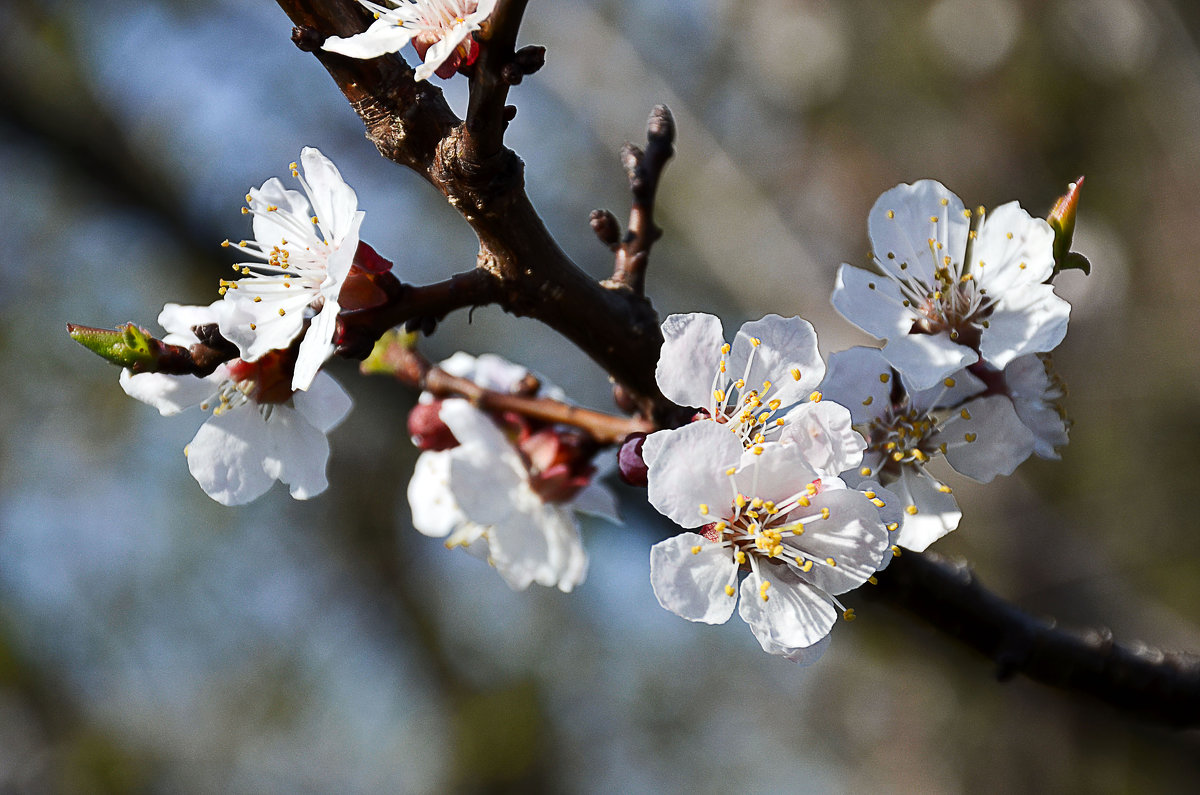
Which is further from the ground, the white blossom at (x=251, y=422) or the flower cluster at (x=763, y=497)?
the white blossom at (x=251, y=422)

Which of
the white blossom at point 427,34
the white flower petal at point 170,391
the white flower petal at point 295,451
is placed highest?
the white blossom at point 427,34

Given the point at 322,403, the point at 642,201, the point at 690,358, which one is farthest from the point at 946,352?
the point at 322,403

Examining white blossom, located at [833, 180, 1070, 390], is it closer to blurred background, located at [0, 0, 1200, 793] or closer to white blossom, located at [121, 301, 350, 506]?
white blossom, located at [121, 301, 350, 506]

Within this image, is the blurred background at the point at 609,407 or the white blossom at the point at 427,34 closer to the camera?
the white blossom at the point at 427,34

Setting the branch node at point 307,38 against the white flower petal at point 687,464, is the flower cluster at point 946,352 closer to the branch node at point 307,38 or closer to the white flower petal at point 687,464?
the white flower petal at point 687,464

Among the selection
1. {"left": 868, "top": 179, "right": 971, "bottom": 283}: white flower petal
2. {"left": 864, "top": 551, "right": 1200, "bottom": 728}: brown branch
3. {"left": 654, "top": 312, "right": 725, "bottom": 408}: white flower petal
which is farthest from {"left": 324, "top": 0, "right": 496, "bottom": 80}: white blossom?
{"left": 864, "top": 551, "right": 1200, "bottom": 728}: brown branch

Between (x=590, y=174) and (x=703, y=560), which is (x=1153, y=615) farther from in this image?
(x=590, y=174)

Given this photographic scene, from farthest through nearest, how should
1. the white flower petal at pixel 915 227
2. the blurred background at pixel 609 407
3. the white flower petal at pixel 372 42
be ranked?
the blurred background at pixel 609 407
the white flower petal at pixel 915 227
the white flower petal at pixel 372 42

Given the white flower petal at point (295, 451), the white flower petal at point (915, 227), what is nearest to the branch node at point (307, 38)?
the white flower petal at point (295, 451)
